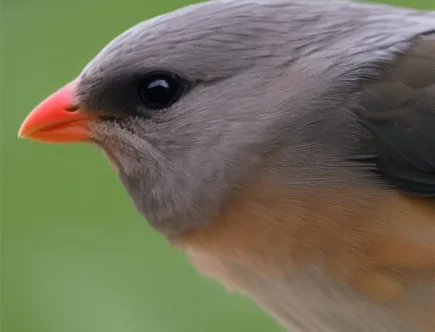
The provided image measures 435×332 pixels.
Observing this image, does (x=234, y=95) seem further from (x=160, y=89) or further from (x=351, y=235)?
(x=351, y=235)

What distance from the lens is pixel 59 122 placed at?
1.07 m

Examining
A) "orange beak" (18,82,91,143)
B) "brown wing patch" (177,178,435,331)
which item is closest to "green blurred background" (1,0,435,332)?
"orange beak" (18,82,91,143)

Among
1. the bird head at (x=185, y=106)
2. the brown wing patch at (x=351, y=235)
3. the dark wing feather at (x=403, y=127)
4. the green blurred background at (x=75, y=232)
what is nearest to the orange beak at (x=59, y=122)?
the bird head at (x=185, y=106)

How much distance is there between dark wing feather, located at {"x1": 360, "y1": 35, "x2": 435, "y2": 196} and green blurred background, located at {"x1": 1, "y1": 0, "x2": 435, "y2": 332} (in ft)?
3.23

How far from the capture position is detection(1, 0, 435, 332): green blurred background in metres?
1.88

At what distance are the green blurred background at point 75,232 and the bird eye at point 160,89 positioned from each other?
0.92 metres

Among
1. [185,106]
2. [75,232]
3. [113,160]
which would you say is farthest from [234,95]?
[75,232]

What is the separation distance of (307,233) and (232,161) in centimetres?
13

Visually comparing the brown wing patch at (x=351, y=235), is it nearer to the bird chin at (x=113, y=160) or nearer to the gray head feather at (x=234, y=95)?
the gray head feather at (x=234, y=95)

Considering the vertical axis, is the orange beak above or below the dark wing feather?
below

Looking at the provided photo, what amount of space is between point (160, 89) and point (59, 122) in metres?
0.16

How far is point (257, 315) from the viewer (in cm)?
188

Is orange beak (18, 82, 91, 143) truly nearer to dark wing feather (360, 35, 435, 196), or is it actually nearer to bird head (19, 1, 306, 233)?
bird head (19, 1, 306, 233)

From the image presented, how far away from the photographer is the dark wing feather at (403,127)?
943 mm
